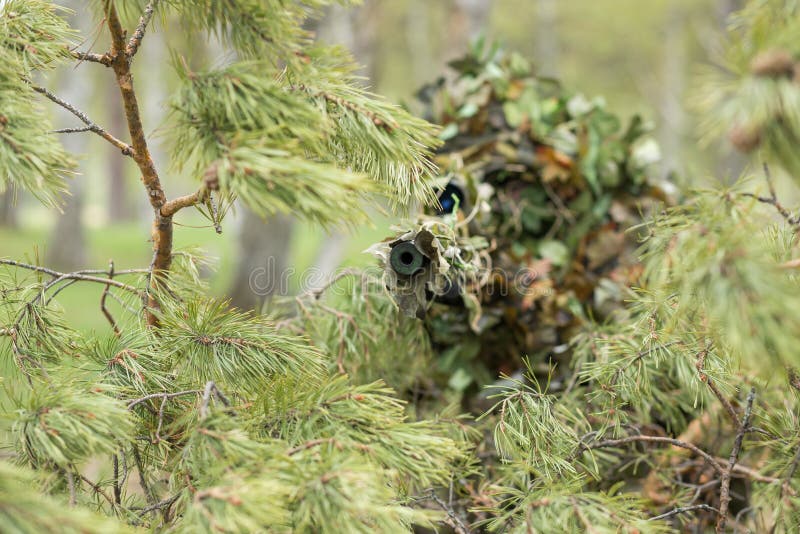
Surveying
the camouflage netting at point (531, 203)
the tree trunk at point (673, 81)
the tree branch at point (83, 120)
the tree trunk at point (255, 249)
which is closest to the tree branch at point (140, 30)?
the tree branch at point (83, 120)

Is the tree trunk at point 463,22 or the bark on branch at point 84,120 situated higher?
the tree trunk at point 463,22

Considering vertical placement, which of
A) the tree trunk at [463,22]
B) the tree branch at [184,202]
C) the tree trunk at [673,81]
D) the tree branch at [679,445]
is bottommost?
the tree branch at [679,445]

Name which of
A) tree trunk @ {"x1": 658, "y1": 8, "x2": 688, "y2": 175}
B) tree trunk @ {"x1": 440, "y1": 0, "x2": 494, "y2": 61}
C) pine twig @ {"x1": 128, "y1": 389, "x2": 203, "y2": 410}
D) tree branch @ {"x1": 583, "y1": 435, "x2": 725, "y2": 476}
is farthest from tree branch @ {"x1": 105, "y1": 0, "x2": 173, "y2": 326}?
tree trunk @ {"x1": 658, "y1": 8, "x2": 688, "y2": 175}

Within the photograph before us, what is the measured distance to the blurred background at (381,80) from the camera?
15.2 ft

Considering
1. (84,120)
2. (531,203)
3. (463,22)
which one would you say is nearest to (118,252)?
(463,22)

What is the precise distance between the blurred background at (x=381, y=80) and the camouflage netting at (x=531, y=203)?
126cm

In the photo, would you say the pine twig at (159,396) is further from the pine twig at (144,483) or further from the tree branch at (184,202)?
the tree branch at (184,202)

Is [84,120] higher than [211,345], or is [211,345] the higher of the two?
[84,120]

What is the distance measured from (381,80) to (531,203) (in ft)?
41.0

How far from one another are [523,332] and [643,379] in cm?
49

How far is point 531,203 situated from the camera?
1.67m

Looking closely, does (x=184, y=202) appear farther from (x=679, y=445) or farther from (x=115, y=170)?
(x=115, y=170)

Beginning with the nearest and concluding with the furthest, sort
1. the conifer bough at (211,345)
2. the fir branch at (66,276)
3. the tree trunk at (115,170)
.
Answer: the conifer bough at (211,345) → the fir branch at (66,276) → the tree trunk at (115,170)

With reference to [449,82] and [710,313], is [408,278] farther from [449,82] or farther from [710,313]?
[449,82]
